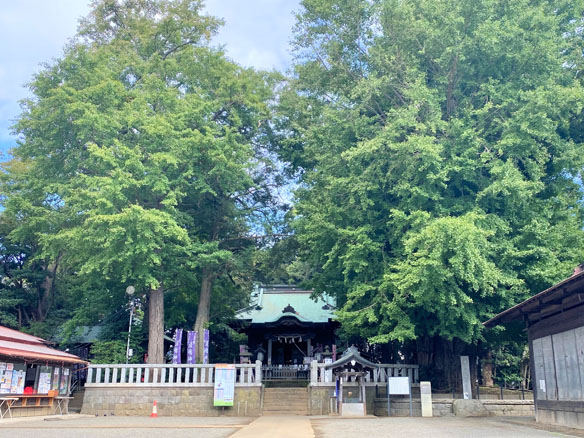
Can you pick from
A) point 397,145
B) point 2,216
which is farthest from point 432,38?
point 2,216

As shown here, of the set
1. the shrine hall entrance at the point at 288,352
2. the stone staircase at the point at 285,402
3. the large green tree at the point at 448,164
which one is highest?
the large green tree at the point at 448,164

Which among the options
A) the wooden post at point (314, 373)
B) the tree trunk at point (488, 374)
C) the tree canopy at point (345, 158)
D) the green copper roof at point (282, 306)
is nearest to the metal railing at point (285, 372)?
the green copper roof at point (282, 306)

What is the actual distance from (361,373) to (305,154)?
385 inches

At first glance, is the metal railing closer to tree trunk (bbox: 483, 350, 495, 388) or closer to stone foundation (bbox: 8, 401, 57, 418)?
tree trunk (bbox: 483, 350, 495, 388)

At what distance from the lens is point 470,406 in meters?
15.5

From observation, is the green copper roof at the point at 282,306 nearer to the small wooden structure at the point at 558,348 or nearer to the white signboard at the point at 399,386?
the white signboard at the point at 399,386

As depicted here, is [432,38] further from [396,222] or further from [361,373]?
[361,373]

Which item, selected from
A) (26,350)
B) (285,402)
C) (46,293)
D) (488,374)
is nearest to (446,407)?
(285,402)

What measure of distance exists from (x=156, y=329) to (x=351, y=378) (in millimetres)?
8128

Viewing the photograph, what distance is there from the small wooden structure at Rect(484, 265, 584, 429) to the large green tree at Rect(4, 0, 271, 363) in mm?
11627

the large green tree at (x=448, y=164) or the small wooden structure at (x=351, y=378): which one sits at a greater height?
the large green tree at (x=448, y=164)

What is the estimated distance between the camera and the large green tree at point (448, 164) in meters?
14.5

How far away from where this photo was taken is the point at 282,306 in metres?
29.9

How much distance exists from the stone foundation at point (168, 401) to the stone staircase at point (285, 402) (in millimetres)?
1326
